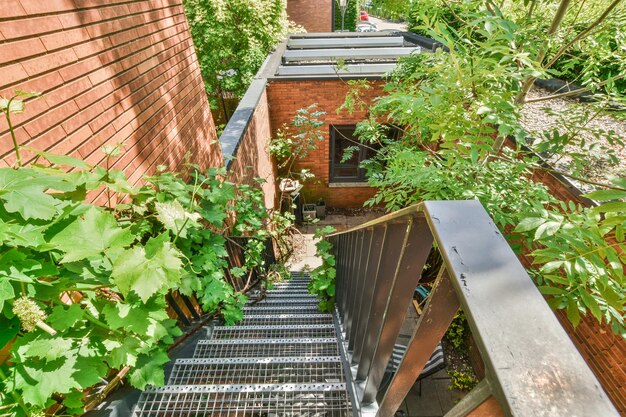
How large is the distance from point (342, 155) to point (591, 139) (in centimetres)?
519

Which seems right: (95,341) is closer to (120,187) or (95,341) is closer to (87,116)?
(120,187)

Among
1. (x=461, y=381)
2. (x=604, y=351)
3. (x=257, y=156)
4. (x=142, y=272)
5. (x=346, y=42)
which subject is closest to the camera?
(x=142, y=272)

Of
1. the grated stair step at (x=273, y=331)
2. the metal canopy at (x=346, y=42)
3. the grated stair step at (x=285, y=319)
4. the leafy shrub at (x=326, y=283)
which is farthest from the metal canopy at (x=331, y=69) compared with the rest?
the grated stair step at (x=273, y=331)

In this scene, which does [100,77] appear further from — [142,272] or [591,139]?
[591,139]

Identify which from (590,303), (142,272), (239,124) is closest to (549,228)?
(590,303)

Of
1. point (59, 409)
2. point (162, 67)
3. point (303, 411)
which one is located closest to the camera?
point (59, 409)

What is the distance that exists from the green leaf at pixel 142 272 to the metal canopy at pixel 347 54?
24.6 feet

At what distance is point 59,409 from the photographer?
4.65ft

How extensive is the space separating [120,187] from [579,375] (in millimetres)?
1885

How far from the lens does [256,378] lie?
2.17 m

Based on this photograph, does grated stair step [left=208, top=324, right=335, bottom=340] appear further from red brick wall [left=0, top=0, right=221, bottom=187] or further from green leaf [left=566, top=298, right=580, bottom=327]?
green leaf [left=566, top=298, right=580, bottom=327]

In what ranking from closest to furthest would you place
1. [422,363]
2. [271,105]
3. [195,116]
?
[422,363], [195,116], [271,105]

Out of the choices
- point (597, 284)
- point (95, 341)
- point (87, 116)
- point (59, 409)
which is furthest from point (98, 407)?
point (597, 284)

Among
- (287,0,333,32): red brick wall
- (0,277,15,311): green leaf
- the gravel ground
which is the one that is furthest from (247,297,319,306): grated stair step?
(287,0,333,32): red brick wall
